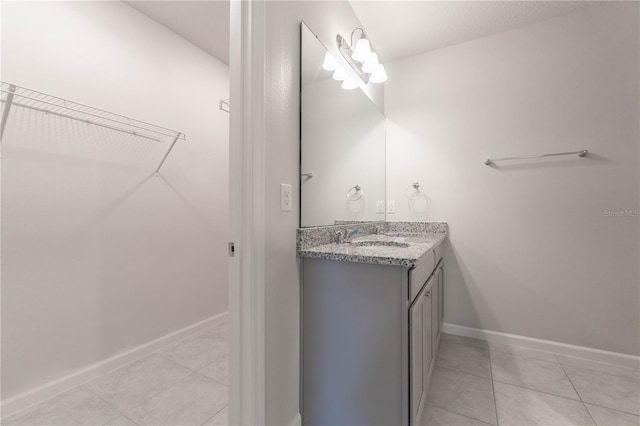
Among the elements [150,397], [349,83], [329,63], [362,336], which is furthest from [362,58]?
[150,397]

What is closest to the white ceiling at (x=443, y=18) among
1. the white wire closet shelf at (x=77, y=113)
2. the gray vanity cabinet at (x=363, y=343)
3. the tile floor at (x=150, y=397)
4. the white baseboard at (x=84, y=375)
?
the white wire closet shelf at (x=77, y=113)

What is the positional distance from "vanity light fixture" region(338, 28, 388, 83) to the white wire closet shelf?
136 cm

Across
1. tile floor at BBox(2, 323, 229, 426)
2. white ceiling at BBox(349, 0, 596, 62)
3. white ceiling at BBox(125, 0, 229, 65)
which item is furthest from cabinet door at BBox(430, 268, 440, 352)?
white ceiling at BBox(125, 0, 229, 65)

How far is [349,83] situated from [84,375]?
2.48m

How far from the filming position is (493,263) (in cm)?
212

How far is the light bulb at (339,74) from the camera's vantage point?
168 centimetres

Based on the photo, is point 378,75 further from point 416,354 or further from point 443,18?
point 416,354

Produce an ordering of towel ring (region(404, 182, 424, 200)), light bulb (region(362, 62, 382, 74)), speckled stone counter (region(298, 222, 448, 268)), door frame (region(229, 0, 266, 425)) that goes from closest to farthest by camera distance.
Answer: door frame (region(229, 0, 266, 425)) < speckled stone counter (region(298, 222, 448, 268)) < light bulb (region(362, 62, 382, 74)) < towel ring (region(404, 182, 424, 200))

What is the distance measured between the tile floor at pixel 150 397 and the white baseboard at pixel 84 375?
0.11 feet

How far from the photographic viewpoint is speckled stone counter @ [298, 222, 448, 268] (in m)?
1.15

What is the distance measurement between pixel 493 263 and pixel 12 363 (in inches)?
120

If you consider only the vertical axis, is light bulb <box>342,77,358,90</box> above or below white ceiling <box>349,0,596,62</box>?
below

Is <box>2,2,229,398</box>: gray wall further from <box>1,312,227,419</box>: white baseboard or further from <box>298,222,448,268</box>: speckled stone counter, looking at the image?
<box>298,222,448,268</box>: speckled stone counter

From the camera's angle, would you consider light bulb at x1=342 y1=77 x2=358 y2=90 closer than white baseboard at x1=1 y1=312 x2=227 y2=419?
No
